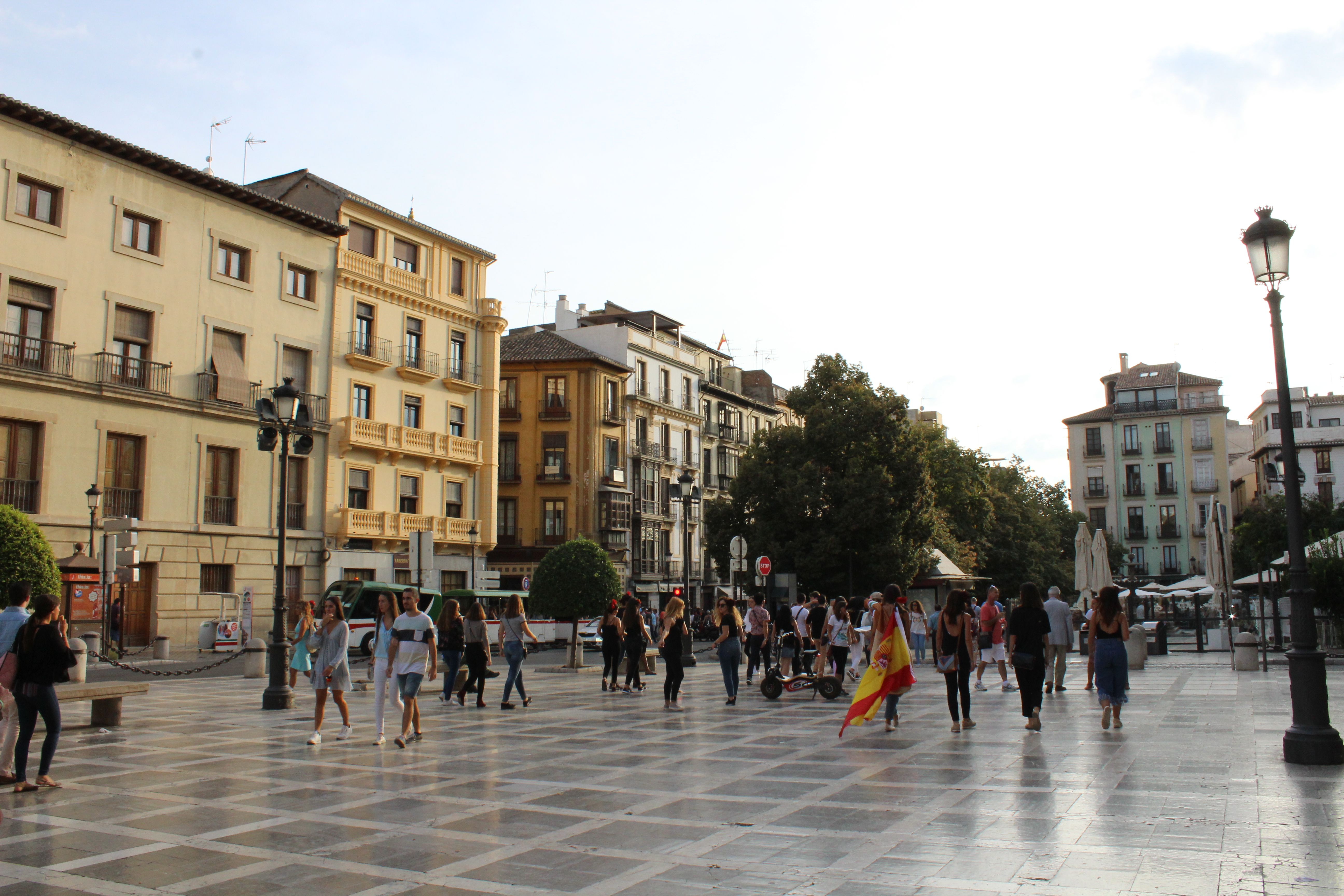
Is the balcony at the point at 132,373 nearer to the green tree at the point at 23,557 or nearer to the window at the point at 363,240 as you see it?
the green tree at the point at 23,557

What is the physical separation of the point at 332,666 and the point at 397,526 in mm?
29381

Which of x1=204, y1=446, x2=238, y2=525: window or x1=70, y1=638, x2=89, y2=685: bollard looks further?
x1=204, y1=446, x2=238, y2=525: window

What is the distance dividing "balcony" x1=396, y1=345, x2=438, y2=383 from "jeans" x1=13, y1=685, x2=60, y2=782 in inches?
1322

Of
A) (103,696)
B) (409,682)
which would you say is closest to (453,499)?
(103,696)

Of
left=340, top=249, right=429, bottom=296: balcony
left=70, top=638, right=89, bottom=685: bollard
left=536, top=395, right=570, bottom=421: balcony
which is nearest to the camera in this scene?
left=70, top=638, right=89, bottom=685: bollard

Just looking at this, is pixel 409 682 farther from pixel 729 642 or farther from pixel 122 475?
pixel 122 475

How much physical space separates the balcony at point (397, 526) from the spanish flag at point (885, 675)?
26367 millimetres

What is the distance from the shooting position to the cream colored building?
95.6 feet

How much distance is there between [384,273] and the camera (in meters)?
41.2

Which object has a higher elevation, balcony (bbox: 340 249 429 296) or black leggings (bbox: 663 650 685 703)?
balcony (bbox: 340 249 429 296)

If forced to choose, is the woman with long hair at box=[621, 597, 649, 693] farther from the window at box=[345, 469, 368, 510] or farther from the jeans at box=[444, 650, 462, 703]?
the window at box=[345, 469, 368, 510]

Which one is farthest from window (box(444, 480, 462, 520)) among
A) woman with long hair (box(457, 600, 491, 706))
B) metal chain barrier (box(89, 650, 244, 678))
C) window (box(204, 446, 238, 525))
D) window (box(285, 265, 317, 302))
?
woman with long hair (box(457, 600, 491, 706))

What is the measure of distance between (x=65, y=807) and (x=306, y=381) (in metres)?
31.4

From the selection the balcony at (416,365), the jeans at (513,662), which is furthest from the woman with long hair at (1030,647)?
the balcony at (416,365)
